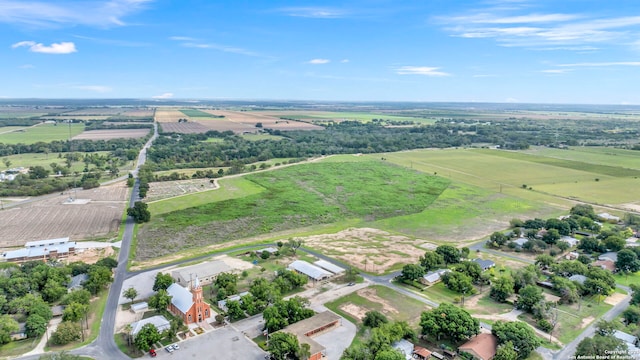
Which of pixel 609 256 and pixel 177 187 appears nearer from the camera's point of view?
pixel 609 256

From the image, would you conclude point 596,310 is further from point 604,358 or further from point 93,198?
point 93,198

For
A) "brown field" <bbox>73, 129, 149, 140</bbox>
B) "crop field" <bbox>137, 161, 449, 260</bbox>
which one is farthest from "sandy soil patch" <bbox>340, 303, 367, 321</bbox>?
"brown field" <bbox>73, 129, 149, 140</bbox>

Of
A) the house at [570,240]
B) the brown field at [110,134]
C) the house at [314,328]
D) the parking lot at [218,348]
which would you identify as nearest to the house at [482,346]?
the house at [314,328]

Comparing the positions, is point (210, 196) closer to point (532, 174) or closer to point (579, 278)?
point (579, 278)

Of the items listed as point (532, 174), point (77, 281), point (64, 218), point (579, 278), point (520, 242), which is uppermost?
point (532, 174)

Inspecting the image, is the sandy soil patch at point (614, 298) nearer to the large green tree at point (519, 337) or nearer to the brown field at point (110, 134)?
the large green tree at point (519, 337)

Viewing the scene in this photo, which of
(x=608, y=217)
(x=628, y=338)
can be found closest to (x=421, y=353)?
(x=628, y=338)
